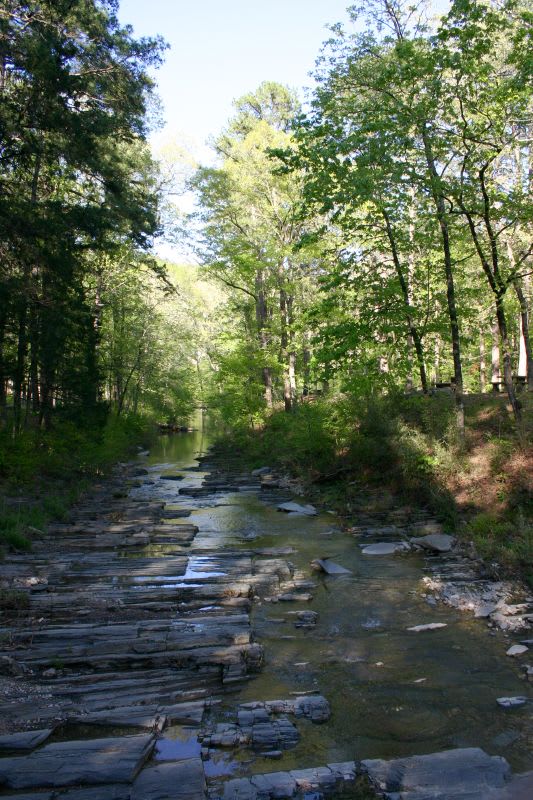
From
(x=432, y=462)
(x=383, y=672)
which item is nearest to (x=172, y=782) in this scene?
(x=383, y=672)

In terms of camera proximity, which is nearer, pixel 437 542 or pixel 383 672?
pixel 383 672

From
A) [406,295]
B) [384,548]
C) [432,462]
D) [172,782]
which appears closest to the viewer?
[172,782]

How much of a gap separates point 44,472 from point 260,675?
47.5 feet

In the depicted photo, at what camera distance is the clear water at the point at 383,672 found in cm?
546

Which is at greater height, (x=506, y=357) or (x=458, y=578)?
(x=506, y=357)

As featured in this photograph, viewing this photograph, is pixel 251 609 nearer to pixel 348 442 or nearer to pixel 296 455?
pixel 348 442

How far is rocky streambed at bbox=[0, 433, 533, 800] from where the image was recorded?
4.83m

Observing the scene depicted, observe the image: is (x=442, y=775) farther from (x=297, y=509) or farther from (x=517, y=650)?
(x=297, y=509)

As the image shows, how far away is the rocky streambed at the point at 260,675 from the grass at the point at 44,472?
0.92 meters

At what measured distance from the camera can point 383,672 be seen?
694cm

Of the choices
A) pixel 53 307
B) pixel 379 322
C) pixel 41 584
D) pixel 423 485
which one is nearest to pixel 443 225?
pixel 379 322

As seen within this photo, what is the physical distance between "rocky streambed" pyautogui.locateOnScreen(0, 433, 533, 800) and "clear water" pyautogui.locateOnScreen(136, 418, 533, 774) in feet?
0.08

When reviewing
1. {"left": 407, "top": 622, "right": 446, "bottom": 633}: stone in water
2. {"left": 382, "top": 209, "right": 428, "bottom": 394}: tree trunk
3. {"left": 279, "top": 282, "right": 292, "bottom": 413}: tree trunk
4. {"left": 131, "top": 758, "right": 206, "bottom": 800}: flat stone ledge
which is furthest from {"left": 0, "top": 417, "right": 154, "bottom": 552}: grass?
{"left": 382, "top": 209, "right": 428, "bottom": 394}: tree trunk

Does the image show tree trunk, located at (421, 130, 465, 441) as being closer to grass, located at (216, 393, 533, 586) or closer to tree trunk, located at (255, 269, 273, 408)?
grass, located at (216, 393, 533, 586)
